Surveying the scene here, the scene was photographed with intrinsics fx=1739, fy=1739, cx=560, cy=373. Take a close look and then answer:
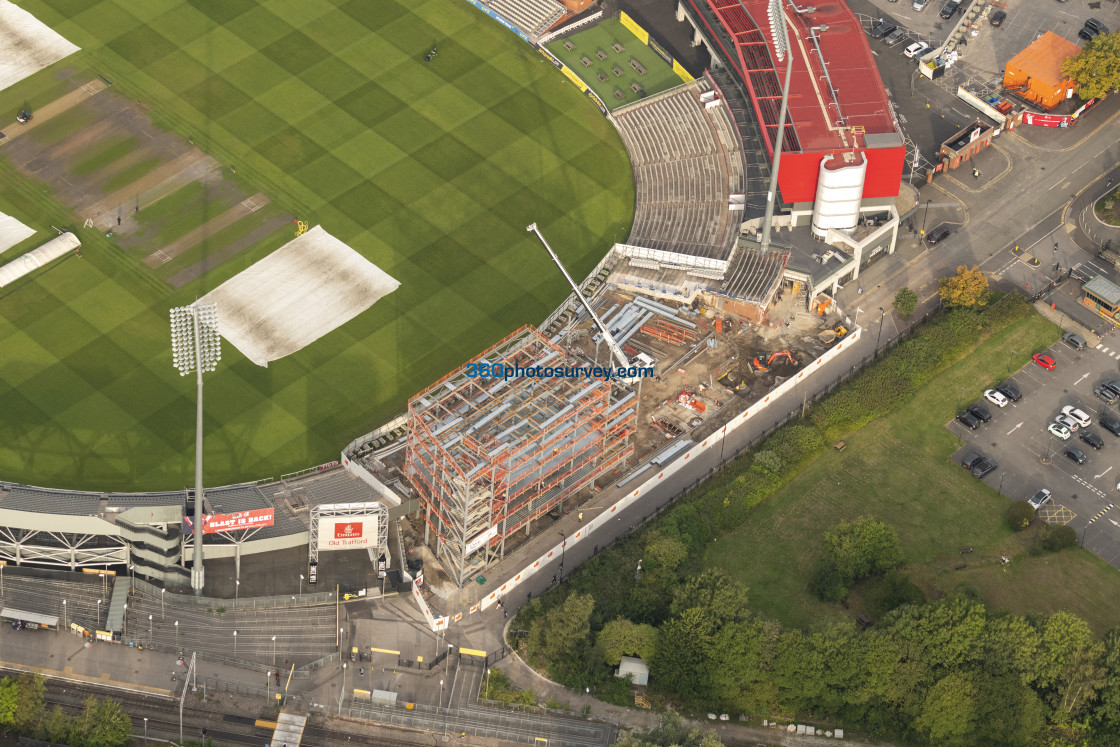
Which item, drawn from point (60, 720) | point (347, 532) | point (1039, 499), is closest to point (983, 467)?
point (1039, 499)

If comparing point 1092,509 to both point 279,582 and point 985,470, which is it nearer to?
point 985,470

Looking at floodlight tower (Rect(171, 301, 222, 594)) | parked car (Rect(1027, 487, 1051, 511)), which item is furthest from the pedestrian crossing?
floodlight tower (Rect(171, 301, 222, 594))

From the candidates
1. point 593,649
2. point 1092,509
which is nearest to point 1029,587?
point 1092,509

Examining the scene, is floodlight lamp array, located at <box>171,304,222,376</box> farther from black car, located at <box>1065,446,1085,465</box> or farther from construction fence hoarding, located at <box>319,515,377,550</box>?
black car, located at <box>1065,446,1085,465</box>

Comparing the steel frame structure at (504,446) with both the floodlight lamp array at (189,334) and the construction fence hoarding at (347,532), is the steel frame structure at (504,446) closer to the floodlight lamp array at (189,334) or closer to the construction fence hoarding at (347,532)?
the construction fence hoarding at (347,532)

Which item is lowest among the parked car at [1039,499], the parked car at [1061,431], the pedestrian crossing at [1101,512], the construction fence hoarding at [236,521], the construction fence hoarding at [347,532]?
the pedestrian crossing at [1101,512]

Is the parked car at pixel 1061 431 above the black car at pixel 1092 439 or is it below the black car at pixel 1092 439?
above

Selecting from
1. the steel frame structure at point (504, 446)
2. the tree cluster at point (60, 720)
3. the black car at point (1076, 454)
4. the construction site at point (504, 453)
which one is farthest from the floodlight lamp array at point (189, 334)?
the black car at point (1076, 454)
